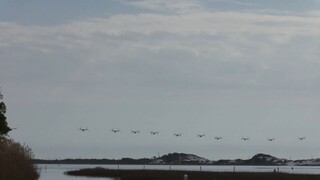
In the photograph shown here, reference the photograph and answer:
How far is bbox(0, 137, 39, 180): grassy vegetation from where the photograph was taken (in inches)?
1882

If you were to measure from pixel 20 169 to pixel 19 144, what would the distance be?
10.6 ft

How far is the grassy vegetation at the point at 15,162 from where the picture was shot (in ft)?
157

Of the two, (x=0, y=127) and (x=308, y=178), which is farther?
(x=308, y=178)

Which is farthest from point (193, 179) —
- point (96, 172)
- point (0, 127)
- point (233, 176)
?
point (96, 172)

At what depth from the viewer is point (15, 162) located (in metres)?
49.9

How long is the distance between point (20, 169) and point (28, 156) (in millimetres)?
3061

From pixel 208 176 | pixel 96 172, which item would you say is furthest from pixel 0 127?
pixel 96 172

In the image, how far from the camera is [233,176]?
78438 millimetres

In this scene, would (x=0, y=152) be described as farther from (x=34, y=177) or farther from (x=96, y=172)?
(x=96, y=172)

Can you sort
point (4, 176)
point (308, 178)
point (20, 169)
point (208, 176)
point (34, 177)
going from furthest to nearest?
point (208, 176), point (308, 178), point (34, 177), point (20, 169), point (4, 176)

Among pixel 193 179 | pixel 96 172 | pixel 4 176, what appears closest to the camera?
pixel 4 176

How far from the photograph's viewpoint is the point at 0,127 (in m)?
58.2

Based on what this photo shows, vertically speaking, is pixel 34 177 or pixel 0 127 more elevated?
pixel 0 127

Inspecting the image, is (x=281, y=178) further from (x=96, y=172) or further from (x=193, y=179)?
(x=96, y=172)
